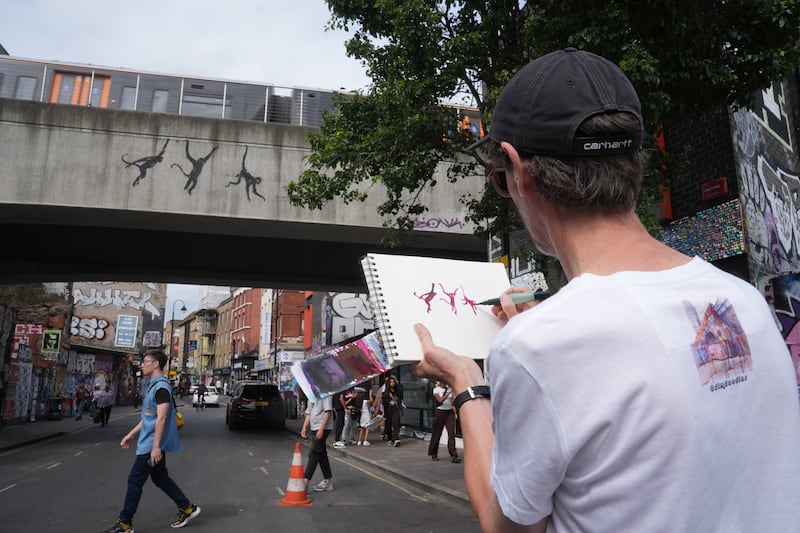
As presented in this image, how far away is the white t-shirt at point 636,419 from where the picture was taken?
3.10 feet

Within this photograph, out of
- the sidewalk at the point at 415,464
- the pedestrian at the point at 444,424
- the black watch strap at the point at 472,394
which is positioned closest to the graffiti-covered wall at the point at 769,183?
the sidewalk at the point at 415,464

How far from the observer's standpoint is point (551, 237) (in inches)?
49.1

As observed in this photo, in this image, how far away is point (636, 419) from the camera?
0.94 metres

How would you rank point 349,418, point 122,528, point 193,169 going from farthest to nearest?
point 349,418 → point 193,169 → point 122,528

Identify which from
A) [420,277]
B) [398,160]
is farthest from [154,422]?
[420,277]

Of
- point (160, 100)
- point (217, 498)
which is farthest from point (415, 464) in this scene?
point (160, 100)

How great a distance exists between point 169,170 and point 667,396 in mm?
14825

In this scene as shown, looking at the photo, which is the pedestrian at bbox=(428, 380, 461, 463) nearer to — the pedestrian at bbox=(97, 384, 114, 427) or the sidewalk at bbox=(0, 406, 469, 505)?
the sidewalk at bbox=(0, 406, 469, 505)

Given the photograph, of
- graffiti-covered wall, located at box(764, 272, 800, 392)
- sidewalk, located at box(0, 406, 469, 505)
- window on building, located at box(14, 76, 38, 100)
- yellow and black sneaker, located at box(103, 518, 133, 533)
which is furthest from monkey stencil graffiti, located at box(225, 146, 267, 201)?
graffiti-covered wall, located at box(764, 272, 800, 392)

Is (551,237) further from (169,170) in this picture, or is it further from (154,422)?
(169,170)

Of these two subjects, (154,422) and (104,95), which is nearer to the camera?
(154,422)

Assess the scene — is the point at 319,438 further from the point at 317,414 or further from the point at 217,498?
the point at 217,498

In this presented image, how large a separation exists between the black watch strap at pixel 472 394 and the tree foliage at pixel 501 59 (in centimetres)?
611

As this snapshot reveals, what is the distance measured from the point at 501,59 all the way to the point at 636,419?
8262mm
